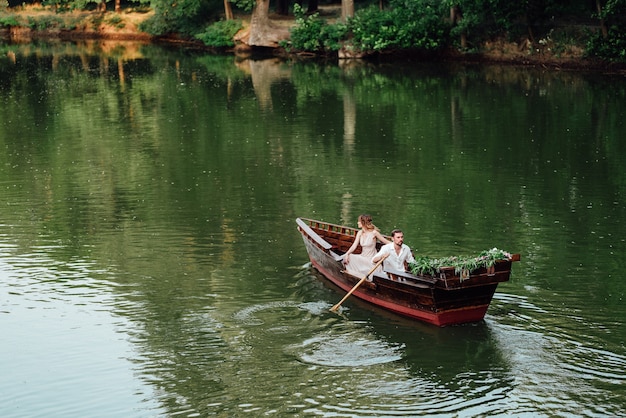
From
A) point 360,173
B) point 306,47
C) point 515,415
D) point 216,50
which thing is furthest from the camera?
point 216,50

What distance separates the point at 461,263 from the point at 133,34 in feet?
201

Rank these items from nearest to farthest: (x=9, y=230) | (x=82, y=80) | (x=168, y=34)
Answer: (x=9, y=230), (x=82, y=80), (x=168, y=34)

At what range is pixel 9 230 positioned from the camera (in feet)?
78.5

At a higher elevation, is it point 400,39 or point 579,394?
point 400,39

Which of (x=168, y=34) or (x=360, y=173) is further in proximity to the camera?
(x=168, y=34)

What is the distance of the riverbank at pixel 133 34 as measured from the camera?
51.3 metres

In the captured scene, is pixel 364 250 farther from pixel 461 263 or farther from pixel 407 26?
pixel 407 26

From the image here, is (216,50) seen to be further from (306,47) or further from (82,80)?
(82,80)

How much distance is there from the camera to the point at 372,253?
750 inches

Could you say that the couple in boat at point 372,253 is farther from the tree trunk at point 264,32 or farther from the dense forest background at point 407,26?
the tree trunk at point 264,32

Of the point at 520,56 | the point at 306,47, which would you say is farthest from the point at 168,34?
the point at 520,56

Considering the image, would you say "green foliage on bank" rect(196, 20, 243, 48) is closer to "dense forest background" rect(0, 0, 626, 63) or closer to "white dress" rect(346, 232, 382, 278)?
"dense forest background" rect(0, 0, 626, 63)

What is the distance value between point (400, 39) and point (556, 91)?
13583 mm

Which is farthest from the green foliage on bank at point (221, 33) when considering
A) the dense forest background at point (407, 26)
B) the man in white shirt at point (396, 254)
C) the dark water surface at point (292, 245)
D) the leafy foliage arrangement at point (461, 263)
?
the leafy foliage arrangement at point (461, 263)
